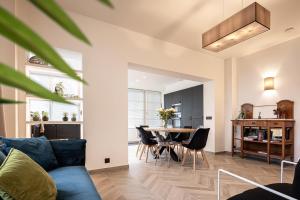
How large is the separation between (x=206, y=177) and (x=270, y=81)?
3016 mm

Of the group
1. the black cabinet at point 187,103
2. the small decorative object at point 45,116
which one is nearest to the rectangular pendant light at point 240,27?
the small decorative object at point 45,116

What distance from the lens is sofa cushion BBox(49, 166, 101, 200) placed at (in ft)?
4.33

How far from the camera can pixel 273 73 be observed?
178 inches

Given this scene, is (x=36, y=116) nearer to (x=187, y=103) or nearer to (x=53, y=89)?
(x=53, y=89)

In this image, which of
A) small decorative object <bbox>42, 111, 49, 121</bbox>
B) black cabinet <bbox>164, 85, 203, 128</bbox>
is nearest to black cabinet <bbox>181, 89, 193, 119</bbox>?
black cabinet <bbox>164, 85, 203, 128</bbox>

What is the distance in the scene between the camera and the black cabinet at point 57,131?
2984 millimetres

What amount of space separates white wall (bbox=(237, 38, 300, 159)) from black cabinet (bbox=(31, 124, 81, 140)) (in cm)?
448

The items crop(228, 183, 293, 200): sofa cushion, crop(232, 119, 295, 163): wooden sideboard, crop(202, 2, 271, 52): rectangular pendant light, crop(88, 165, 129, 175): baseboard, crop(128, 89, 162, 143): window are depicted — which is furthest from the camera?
crop(128, 89, 162, 143): window

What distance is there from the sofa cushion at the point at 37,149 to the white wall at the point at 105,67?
130 cm

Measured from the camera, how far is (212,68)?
5316mm

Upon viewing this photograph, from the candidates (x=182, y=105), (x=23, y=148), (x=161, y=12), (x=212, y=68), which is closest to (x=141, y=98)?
(x=182, y=105)

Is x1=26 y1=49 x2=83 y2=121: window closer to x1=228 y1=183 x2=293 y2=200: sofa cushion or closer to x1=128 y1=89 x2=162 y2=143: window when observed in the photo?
x1=228 y1=183 x2=293 y2=200: sofa cushion

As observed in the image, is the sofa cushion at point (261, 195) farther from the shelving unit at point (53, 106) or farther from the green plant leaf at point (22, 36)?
the shelving unit at point (53, 106)

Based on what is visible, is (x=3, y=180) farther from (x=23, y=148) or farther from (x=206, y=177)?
(x=206, y=177)
